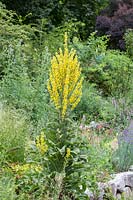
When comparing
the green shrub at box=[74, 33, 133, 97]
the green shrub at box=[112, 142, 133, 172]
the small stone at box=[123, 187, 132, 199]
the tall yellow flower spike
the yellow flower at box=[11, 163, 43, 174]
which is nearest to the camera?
the tall yellow flower spike

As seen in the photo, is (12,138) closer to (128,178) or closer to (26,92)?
(128,178)

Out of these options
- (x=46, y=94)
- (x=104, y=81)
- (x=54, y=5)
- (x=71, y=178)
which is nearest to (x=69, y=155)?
(x=71, y=178)

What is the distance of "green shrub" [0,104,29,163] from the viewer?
549 centimetres

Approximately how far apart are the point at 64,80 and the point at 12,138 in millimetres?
1322

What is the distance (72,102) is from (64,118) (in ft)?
0.59

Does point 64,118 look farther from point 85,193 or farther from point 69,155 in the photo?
point 85,193

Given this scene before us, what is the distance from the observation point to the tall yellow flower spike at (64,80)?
14.9ft

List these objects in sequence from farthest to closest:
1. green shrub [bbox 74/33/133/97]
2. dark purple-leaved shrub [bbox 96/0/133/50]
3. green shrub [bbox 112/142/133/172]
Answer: dark purple-leaved shrub [bbox 96/0/133/50] < green shrub [bbox 74/33/133/97] < green shrub [bbox 112/142/133/172]

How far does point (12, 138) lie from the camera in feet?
18.5

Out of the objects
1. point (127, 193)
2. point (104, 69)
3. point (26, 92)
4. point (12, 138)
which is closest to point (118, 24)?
point (104, 69)

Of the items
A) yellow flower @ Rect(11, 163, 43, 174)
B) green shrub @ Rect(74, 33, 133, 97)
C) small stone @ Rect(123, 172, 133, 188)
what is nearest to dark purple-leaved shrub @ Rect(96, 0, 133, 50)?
green shrub @ Rect(74, 33, 133, 97)

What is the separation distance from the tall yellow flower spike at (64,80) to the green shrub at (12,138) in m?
0.95

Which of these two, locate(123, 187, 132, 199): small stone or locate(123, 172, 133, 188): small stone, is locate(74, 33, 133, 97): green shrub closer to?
locate(123, 172, 133, 188): small stone

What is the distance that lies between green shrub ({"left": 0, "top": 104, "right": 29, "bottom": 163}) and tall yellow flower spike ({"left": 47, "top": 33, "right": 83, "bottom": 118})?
0.95 m
